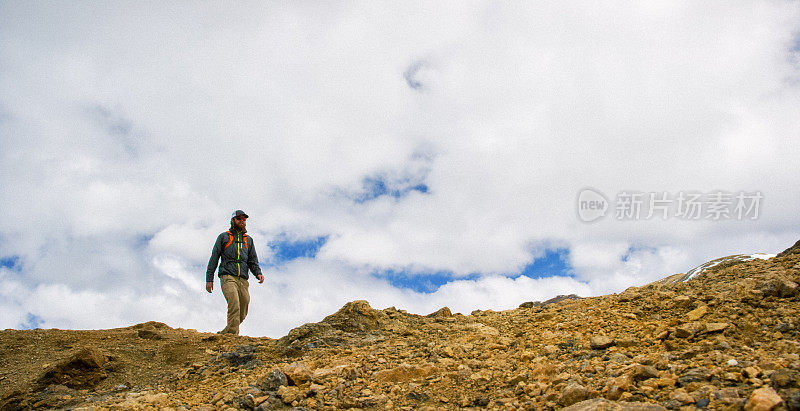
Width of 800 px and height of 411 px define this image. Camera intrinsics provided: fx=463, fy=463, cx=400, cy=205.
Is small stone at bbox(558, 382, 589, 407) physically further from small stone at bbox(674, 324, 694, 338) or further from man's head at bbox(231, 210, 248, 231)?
man's head at bbox(231, 210, 248, 231)

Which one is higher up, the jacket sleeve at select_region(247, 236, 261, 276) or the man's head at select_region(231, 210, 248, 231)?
the man's head at select_region(231, 210, 248, 231)

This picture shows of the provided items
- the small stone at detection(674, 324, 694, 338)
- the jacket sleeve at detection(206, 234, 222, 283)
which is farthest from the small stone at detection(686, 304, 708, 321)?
the jacket sleeve at detection(206, 234, 222, 283)

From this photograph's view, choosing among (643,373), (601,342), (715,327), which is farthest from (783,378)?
(601,342)

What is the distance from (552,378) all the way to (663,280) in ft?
31.3

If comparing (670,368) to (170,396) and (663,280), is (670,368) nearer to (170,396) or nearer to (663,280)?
(170,396)

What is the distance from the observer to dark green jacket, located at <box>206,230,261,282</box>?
1094cm

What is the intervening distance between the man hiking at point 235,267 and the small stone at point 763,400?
9.80 m

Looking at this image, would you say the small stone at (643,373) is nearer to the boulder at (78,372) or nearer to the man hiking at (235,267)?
the boulder at (78,372)

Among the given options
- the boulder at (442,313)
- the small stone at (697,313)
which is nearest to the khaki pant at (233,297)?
the boulder at (442,313)

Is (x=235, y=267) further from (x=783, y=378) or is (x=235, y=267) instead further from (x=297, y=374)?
(x=783, y=378)

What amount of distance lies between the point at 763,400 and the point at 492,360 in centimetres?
293

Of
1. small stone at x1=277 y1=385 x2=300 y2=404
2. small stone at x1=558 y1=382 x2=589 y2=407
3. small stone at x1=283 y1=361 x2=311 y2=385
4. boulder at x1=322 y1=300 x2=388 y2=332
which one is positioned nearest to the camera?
small stone at x1=558 y1=382 x2=589 y2=407

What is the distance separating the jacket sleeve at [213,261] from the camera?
1087cm

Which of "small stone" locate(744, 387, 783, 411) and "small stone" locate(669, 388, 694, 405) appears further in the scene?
"small stone" locate(669, 388, 694, 405)
